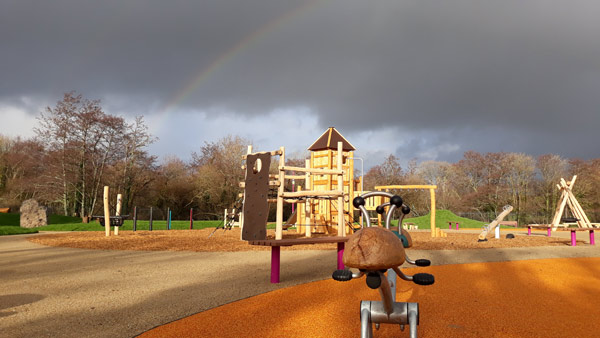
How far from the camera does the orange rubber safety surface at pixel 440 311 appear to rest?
13.0ft

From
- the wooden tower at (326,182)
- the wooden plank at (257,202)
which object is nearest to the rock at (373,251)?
the wooden plank at (257,202)

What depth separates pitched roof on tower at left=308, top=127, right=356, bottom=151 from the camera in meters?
18.7

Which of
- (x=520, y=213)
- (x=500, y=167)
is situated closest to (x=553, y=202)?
(x=520, y=213)

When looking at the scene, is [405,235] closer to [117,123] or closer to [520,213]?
[117,123]

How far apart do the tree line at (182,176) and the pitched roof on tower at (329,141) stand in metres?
17.0

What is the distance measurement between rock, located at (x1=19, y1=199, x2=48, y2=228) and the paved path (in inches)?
625

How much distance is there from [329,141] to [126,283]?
13.3 meters

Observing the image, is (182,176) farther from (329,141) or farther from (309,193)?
(309,193)

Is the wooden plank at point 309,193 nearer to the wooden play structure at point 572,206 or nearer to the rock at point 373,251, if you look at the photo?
the rock at point 373,251

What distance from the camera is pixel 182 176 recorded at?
1686 inches

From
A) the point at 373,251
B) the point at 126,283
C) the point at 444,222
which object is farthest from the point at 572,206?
the point at 373,251

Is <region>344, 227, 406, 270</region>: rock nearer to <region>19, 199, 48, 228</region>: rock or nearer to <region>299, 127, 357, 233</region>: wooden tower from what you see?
<region>299, 127, 357, 233</region>: wooden tower

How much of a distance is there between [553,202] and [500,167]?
7728 millimetres

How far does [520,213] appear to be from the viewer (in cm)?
4103
